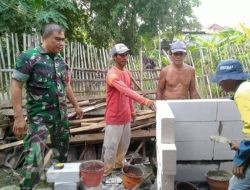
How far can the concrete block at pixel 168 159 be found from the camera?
305 centimetres

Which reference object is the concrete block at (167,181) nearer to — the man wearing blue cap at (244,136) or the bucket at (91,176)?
the man wearing blue cap at (244,136)

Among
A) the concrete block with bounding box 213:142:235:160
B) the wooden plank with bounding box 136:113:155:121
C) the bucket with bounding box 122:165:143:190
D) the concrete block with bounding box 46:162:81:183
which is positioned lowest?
the bucket with bounding box 122:165:143:190

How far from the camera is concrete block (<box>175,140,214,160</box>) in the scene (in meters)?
4.24

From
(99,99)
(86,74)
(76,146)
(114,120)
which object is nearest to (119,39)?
(86,74)

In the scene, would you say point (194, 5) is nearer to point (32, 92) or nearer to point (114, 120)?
point (114, 120)

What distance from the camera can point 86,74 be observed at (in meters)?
8.10

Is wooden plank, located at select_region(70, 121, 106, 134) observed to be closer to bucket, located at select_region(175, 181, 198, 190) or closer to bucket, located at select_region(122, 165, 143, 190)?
bucket, located at select_region(122, 165, 143, 190)

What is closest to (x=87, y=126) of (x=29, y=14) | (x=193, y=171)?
(x=193, y=171)

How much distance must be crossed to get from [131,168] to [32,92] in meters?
1.91

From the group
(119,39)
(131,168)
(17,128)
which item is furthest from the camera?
(119,39)

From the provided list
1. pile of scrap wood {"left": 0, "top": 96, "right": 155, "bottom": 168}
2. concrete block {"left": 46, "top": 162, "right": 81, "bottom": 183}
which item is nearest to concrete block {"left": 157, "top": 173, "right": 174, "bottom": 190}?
concrete block {"left": 46, "top": 162, "right": 81, "bottom": 183}

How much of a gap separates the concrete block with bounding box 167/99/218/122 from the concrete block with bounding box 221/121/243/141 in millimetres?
197

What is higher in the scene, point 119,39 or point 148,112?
point 119,39

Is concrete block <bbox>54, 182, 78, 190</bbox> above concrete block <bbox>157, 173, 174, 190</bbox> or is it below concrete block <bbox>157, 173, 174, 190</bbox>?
below
